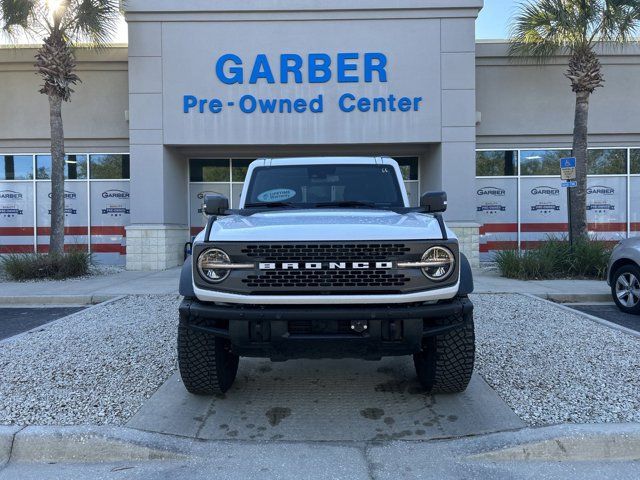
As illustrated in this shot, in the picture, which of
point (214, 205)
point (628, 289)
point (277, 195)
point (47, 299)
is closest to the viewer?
point (214, 205)

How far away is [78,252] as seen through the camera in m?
11.7

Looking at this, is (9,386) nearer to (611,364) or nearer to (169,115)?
(611,364)

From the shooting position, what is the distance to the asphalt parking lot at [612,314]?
6.91 metres

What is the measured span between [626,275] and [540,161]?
7.66 m

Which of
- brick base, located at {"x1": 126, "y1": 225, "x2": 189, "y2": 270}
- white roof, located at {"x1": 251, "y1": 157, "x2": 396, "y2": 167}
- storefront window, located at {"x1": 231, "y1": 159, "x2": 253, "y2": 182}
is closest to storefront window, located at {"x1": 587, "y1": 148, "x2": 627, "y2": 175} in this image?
storefront window, located at {"x1": 231, "y1": 159, "x2": 253, "y2": 182}

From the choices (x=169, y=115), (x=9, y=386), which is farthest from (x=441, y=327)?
(x=169, y=115)

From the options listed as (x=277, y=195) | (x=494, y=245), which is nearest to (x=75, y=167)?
(x=277, y=195)

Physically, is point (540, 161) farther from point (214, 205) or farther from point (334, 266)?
point (334, 266)

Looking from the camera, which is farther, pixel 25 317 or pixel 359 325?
pixel 25 317

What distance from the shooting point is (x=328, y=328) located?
11.0 ft

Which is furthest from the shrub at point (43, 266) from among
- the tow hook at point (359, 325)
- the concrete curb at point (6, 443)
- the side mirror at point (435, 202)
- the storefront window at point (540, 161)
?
the storefront window at point (540, 161)

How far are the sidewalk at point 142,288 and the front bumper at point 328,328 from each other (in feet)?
20.5

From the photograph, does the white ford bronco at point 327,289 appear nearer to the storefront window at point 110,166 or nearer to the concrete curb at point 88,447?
the concrete curb at point 88,447

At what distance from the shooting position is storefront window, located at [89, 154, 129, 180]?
1434 centimetres
